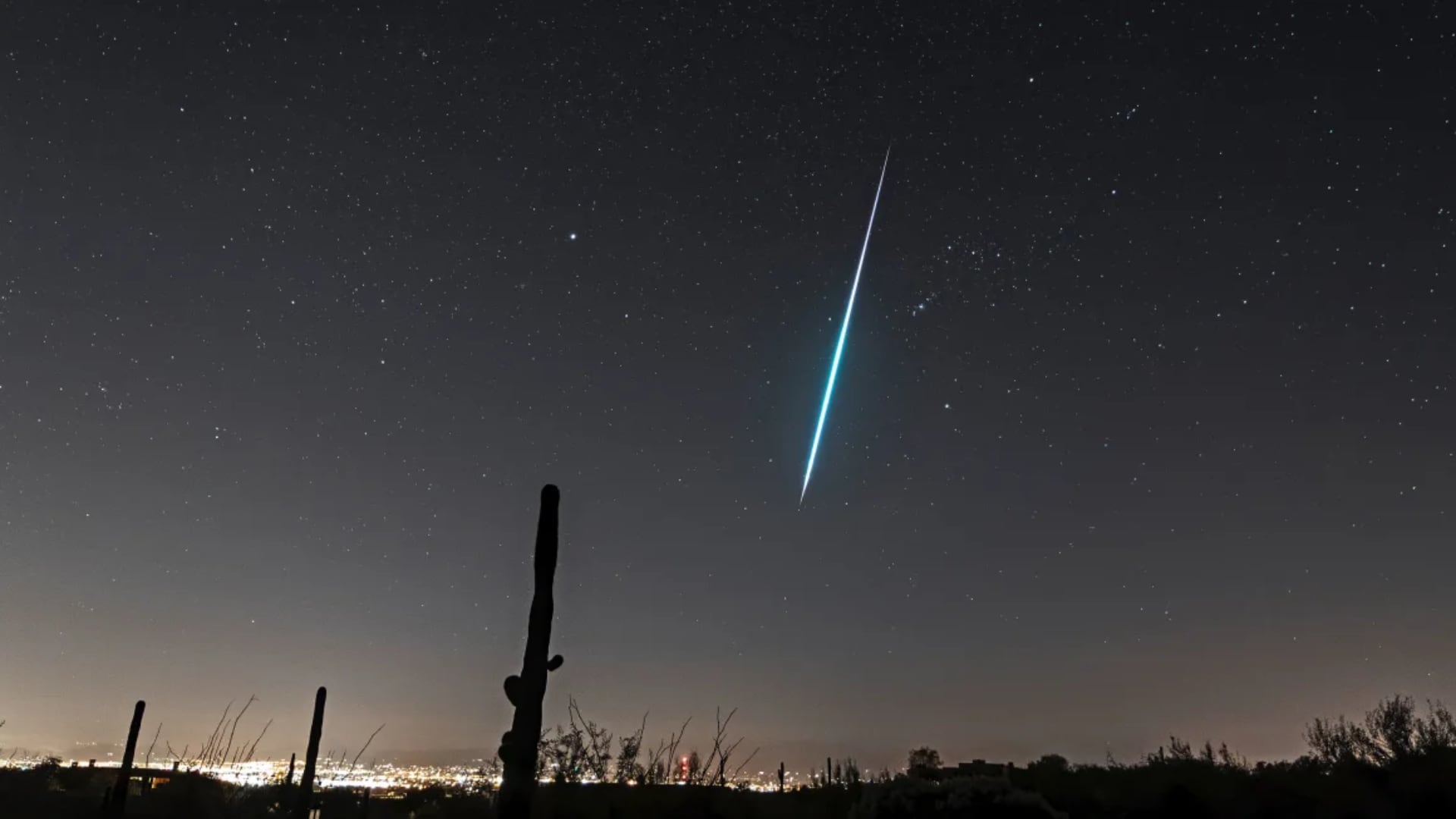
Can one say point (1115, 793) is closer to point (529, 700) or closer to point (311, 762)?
point (529, 700)

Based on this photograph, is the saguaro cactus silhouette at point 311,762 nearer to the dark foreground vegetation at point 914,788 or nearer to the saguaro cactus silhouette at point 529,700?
the dark foreground vegetation at point 914,788

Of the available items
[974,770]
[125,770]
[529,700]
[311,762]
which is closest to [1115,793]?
[974,770]

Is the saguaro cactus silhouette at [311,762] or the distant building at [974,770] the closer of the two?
the distant building at [974,770]

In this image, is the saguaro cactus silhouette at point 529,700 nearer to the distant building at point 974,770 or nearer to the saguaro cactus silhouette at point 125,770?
the distant building at point 974,770

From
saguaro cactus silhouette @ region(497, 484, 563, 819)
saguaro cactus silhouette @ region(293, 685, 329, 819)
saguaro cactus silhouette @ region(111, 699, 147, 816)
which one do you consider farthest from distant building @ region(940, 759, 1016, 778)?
saguaro cactus silhouette @ region(111, 699, 147, 816)

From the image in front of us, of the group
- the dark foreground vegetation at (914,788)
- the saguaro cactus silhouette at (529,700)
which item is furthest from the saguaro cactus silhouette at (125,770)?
the saguaro cactus silhouette at (529,700)
